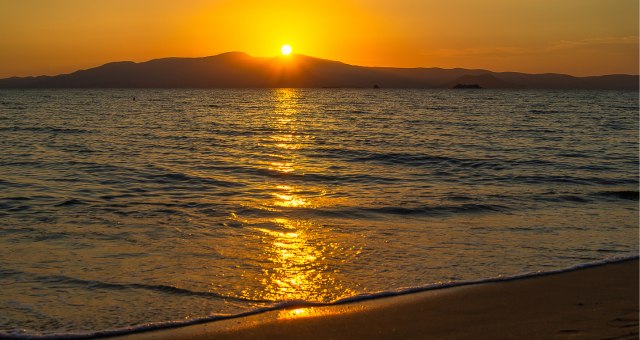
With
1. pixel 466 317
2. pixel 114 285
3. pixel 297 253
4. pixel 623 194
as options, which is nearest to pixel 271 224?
pixel 297 253

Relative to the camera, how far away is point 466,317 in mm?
7105

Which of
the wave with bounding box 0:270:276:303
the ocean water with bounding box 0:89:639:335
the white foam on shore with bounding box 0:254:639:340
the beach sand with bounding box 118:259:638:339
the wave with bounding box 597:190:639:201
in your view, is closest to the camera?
the beach sand with bounding box 118:259:638:339

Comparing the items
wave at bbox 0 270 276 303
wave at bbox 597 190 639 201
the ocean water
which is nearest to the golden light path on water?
the ocean water

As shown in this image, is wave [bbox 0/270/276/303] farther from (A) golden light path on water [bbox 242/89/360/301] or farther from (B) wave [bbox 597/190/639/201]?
(B) wave [bbox 597/190/639/201]

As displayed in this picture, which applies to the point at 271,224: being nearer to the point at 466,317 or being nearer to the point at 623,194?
the point at 466,317

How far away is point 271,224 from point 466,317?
596 cm

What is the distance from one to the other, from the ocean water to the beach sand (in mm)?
473

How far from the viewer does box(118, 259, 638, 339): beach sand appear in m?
6.53

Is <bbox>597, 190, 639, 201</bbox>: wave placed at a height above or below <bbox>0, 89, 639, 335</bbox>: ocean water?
below

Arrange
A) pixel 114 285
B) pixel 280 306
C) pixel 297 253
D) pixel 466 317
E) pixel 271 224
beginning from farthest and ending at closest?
pixel 271 224
pixel 297 253
pixel 114 285
pixel 280 306
pixel 466 317

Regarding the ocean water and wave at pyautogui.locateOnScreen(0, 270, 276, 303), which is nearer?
wave at pyautogui.locateOnScreen(0, 270, 276, 303)

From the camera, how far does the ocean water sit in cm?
815

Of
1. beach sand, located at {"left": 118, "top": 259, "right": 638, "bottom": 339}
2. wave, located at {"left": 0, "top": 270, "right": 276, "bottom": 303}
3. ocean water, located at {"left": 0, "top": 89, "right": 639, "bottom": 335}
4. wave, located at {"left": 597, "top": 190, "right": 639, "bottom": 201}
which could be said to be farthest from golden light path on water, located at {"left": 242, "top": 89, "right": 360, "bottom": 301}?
wave, located at {"left": 597, "top": 190, "right": 639, "bottom": 201}

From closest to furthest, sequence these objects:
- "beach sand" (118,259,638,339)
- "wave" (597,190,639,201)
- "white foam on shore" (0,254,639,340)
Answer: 1. "beach sand" (118,259,638,339)
2. "white foam on shore" (0,254,639,340)
3. "wave" (597,190,639,201)
